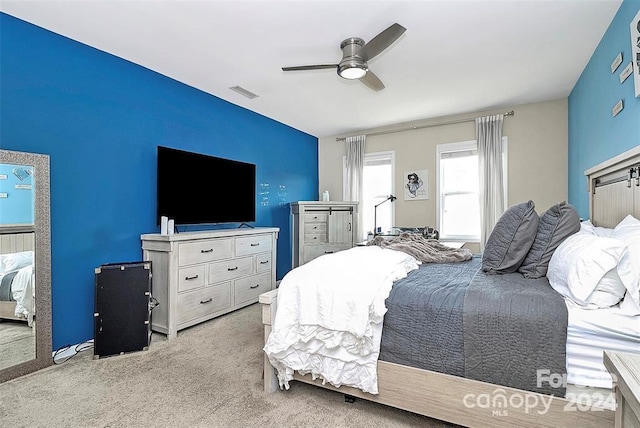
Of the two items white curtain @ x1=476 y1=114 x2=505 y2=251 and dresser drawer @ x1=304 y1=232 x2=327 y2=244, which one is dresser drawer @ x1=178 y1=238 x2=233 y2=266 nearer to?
dresser drawer @ x1=304 y1=232 x2=327 y2=244

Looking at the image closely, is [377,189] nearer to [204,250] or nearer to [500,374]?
[204,250]

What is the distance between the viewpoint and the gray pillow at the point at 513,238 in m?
1.85

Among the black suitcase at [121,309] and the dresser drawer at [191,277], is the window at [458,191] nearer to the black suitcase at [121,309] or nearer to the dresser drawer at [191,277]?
the dresser drawer at [191,277]

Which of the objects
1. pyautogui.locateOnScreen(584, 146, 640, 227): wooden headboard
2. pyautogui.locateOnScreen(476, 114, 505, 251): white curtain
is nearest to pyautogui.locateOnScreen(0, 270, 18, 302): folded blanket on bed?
pyautogui.locateOnScreen(584, 146, 640, 227): wooden headboard

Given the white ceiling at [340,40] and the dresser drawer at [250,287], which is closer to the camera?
the white ceiling at [340,40]

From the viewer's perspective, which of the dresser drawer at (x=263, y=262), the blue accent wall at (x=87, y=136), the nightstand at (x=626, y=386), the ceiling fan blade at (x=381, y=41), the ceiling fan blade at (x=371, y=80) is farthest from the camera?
the dresser drawer at (x=263, y=262)

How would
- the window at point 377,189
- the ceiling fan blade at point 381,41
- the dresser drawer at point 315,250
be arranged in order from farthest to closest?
the window at point 377,189
the dresser drawer at point 315,250
the ceiling fan blade at point 381,41

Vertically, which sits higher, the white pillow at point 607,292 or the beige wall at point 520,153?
the beige wall at point 520,153

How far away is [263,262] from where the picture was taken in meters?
3.80

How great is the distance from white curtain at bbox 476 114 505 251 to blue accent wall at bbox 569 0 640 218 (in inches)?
28.5

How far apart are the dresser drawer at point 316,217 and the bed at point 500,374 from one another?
Answer: 2969 millimetres

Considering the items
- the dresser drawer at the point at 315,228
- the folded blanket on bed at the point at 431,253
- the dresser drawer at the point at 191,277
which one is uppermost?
the dresser drawer at the point at 315,228

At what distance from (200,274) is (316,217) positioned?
2090 millimetres

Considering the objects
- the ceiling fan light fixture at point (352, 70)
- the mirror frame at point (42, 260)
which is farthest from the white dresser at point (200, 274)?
the ceiling fan light fixture at point (352, 70)
